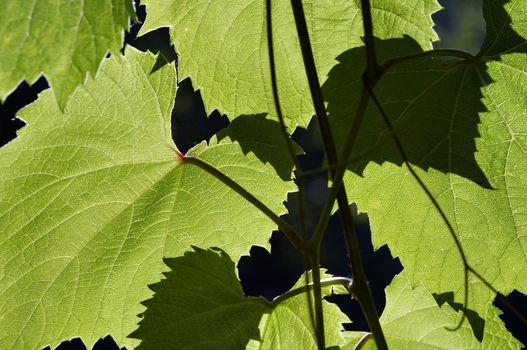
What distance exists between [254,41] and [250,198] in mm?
217

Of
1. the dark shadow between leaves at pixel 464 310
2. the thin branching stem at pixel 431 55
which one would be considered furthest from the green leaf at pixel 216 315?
the thin branching stem at pixel 431 55

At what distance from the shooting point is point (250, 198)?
0.71 meters

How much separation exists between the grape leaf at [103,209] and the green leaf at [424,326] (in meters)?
0.18

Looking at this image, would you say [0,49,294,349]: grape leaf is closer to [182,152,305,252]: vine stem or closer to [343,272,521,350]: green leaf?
[182,152,305,252]: vine stem

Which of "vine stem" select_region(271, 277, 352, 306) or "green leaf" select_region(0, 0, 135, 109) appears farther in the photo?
"vine stem" select_region(271, 277, 352, 306)

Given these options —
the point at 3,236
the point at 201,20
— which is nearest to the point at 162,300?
the point at 3,236

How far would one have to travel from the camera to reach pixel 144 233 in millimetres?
824

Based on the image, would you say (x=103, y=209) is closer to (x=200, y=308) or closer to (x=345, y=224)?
(x=200, y=308)

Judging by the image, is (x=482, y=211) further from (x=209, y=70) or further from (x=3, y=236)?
(x=3, y=236)

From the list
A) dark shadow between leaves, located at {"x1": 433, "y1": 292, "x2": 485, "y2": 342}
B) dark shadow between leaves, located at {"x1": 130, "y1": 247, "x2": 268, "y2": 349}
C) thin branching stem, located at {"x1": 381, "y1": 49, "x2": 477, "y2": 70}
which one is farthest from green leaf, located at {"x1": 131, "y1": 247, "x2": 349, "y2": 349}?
thin branching stem, located at {"x1": 381, "y1": 49, "x2": 477, "y2": 70}

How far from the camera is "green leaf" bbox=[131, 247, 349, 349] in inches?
27.4

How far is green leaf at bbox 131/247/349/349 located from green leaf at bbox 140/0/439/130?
7.0 inches

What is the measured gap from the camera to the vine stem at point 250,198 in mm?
650

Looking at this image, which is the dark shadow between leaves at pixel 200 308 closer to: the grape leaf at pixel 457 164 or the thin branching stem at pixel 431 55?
the grape leaf at pixel 457 164
